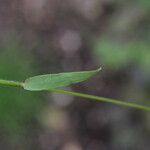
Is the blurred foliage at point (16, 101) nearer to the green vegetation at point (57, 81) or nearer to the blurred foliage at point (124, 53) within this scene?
the blurred foliage at point (124, 53)

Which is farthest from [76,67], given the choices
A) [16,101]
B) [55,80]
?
[55,80]

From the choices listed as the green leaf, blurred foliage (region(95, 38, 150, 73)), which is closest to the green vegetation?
the green leaf

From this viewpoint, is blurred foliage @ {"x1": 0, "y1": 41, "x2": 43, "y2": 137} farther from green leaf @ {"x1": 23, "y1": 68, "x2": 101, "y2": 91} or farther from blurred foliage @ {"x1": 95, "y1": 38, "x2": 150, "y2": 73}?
green leaf @ {"x1": 23, "y1": 68, "x2": 101, "y2": 91}

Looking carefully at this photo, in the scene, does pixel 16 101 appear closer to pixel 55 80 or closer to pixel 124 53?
pixel 124 53

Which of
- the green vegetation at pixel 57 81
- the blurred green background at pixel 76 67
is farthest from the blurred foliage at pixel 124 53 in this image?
the green vegetation at pixel 57 81

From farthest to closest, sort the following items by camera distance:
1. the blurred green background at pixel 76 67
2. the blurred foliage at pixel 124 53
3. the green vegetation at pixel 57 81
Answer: the blurred green background at pixel 76 67 < the blurred foliage at pixel 124 53 < the green vegetation at pixel 57 81

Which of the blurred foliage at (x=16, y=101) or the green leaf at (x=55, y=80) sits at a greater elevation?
the blurred foliage at (x=16, y=101)

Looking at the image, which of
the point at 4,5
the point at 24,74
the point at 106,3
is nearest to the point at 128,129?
the point at 24,74
